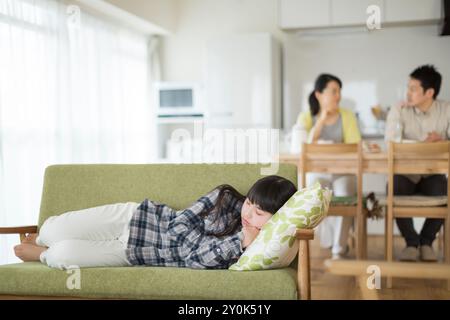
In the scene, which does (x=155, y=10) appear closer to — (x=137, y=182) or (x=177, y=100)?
(x=177, y=100)

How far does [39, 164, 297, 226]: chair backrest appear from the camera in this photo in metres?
2.75

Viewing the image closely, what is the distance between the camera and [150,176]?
285cm

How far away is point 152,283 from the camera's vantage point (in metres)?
2.29

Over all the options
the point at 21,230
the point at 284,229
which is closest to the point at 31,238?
the point at 21,230

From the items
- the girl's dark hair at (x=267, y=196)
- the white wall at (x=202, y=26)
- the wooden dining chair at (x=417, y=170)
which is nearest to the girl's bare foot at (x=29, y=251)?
the girl's dark hair at (x=267, y=196)

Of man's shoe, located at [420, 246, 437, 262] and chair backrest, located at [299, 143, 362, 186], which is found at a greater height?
chair backrest, located at [299, 143, 362, 186]

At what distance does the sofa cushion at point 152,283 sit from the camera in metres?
2.21

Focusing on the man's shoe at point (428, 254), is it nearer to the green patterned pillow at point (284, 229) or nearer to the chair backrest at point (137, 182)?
the chair backrest at point (137, 182)

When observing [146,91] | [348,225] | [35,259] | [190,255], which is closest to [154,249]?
[190,255]

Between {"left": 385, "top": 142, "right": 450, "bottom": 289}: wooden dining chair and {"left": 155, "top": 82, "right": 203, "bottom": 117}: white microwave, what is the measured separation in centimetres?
271

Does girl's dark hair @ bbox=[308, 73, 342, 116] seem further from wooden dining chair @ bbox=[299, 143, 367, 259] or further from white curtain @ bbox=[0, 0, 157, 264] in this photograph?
white curtain @ bbox=[0, 0, 157, 264]

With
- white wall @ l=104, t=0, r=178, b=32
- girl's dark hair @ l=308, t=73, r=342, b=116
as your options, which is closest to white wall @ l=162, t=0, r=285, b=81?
white wall @ l=104, t=0, r=178, b=32

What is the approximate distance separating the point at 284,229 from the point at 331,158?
1.69 metres

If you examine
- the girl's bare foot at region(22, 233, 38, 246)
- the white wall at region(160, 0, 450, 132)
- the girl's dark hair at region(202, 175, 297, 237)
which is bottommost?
the girl's bare foot at region(22, 233, 38, 246)
